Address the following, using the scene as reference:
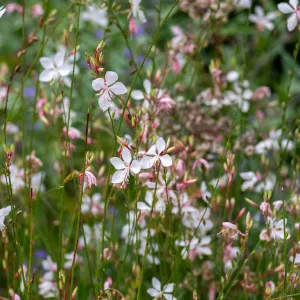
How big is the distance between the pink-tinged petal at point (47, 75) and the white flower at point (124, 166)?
48 centimetres

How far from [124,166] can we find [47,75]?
1.71ft

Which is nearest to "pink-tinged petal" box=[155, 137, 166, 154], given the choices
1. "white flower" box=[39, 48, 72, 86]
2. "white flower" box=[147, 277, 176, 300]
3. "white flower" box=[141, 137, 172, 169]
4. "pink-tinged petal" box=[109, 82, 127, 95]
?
"white flower" box=[141, 137, 172, 169]

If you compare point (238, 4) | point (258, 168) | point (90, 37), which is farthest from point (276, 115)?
point (90, 37)

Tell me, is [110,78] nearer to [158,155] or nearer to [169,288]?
[158,155]

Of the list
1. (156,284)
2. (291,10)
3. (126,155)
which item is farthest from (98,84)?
(291,10)

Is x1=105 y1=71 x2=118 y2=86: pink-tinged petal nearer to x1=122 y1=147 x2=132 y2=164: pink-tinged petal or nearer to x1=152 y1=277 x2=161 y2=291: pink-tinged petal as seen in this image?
x1=122 y1=147 x2=132 y2=164: pink-tinged petal

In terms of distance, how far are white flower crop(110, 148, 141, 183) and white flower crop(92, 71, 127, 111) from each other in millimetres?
122

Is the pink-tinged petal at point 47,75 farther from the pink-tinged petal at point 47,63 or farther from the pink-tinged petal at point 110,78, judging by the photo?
the pink-tinged petal at point 110,78

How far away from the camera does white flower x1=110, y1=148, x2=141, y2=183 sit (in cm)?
126

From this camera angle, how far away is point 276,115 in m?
2.93

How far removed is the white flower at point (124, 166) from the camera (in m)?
1.26

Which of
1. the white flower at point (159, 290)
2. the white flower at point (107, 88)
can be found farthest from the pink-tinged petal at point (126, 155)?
the white flower at point (159, 290)

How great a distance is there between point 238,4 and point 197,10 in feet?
0.51

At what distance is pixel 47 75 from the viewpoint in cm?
168
